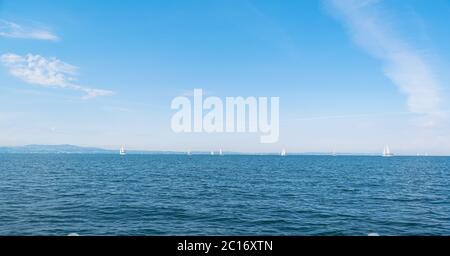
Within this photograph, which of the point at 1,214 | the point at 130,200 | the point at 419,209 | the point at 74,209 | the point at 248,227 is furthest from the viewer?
the point at 130,200

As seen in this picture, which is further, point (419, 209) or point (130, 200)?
point (130, 200)

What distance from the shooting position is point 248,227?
46.6 ft
